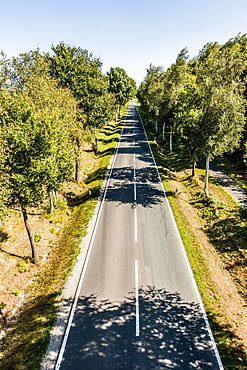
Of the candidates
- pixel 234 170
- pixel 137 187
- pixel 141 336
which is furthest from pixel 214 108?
pixel 141 336

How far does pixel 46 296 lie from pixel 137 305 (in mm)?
5394

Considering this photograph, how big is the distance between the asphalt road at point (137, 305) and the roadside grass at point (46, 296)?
122cm

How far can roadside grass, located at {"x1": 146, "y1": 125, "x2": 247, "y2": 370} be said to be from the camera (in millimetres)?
9398

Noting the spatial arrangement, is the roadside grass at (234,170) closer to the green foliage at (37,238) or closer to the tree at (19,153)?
the green foliage at (37,238)

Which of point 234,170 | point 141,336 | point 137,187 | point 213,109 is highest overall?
point 213,109

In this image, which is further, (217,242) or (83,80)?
(83,80)

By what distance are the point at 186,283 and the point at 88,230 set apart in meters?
8.85

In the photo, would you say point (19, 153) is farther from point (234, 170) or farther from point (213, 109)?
point (234, 170)

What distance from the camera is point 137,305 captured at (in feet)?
36.3

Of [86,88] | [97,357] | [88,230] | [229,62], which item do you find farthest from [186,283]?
[86,88]

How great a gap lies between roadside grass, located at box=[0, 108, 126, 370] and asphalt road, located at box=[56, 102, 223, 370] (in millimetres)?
1219

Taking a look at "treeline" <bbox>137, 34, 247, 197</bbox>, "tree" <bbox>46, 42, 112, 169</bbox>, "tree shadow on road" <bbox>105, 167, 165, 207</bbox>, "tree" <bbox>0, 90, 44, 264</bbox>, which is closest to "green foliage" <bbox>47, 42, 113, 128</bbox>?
"tree" <bbox>46, 42, 112, 169</bbox>

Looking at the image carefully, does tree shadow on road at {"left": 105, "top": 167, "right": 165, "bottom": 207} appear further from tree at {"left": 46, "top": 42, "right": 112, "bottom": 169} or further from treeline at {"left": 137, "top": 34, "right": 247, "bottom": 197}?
tree at {"left": 46, "top": 42, "right": 112, "bottom": 169}

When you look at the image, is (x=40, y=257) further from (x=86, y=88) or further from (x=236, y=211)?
(x=86, y=88)
